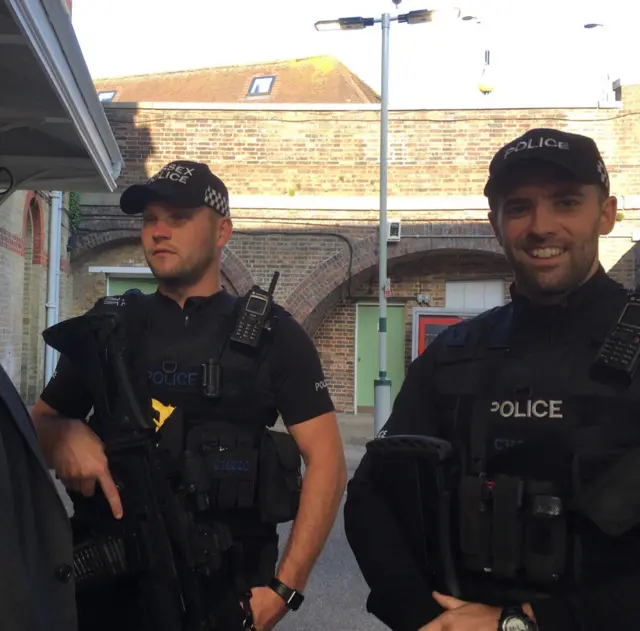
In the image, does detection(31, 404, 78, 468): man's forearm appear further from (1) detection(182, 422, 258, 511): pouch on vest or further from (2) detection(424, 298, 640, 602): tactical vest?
(2) detection(424, 298, 640, 602): tactical vest

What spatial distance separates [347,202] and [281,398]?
12213mm

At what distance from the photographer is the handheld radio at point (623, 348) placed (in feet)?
4.85

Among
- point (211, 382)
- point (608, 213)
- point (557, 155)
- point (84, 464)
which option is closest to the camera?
point (557, 155)

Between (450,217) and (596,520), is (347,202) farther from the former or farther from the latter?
(596,520)

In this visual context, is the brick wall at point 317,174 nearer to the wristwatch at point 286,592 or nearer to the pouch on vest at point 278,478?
the pouch on vest at point 278,478

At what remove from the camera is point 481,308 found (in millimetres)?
14922

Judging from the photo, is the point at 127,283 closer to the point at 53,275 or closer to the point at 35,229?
the point at 53,275

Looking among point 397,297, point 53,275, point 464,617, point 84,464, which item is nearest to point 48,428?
point 84,464

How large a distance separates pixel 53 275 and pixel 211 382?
10490mm

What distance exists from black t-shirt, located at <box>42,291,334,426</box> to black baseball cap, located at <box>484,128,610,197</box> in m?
0.84

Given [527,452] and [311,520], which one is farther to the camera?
[311,520]

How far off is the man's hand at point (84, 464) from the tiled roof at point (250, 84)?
17.5 meters

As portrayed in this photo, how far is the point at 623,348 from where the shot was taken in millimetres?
1500

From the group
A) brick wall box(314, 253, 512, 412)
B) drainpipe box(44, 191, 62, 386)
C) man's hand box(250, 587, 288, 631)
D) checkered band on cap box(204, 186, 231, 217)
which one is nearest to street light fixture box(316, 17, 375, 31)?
brick wall box(314, 253, 512, 412)
